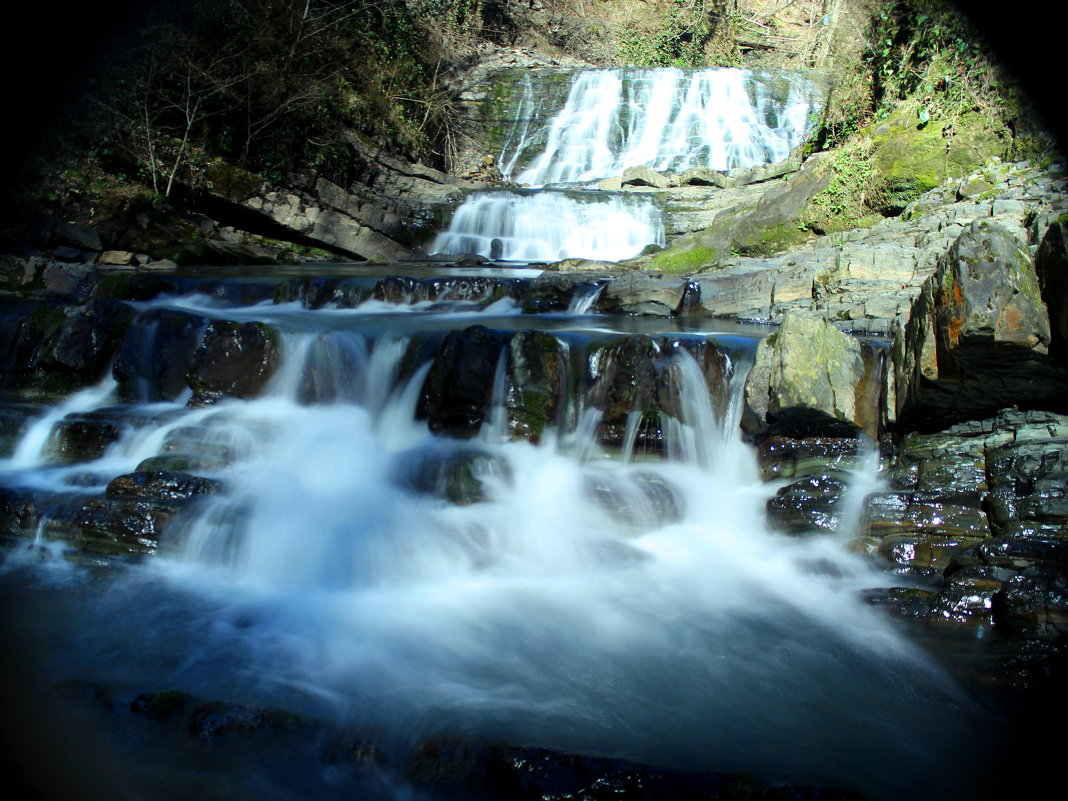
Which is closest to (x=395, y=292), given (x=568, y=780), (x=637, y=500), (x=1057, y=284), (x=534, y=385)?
(x=534, y=385)

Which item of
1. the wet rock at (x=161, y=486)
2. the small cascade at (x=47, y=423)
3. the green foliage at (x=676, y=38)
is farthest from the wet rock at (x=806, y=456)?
the green foliage at (x=676, y=38)

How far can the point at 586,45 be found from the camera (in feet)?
78.2

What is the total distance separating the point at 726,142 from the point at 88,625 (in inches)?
686

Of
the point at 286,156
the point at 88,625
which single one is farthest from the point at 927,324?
the point at 286,156

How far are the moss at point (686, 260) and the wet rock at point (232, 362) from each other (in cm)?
596

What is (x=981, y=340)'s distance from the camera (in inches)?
190

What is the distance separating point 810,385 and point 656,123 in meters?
14.6

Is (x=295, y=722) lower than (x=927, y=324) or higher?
lower

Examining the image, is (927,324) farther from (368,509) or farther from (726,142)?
(726,142)

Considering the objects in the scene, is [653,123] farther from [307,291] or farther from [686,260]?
[307,291]

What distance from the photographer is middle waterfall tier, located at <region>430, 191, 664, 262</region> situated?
44.2 feet

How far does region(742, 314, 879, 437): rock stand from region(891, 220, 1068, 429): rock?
A: 47cm

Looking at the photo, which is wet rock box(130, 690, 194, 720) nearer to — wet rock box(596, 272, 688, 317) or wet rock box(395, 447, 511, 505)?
wet rock box(395, 447, 511, 505)

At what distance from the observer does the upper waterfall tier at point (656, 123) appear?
1827cm
